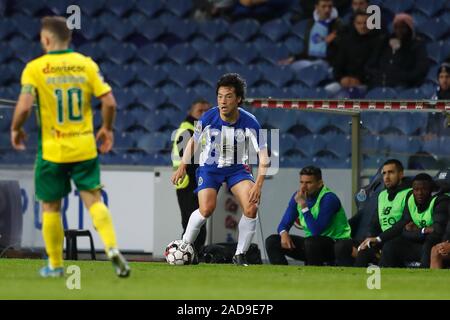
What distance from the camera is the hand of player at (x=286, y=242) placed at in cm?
1296

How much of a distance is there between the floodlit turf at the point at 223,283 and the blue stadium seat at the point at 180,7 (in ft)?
29.0

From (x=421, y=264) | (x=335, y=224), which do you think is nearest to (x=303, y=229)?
(x=335, y=224)

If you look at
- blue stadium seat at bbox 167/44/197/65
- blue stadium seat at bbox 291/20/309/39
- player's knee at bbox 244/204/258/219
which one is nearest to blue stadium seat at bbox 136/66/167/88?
blue stadium seat at bbox 167/44/197/65

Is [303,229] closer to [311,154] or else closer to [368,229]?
[368,229]

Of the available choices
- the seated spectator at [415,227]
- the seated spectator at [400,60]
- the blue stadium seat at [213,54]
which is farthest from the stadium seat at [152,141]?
the seated spectator at [415,227]

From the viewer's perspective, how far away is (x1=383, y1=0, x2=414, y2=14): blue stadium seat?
1784 cm

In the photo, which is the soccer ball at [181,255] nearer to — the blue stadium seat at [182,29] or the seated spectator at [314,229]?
the seated spectator at [314,229]

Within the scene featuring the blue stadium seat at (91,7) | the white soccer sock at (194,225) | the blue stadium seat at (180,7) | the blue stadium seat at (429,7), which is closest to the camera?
the white soccer sock at (194,225)

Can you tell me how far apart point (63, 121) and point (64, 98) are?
16 cm

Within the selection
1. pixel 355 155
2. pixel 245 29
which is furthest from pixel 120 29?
pixel 355 155

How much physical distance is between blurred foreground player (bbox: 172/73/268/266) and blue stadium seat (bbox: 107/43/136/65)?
823 centimetres

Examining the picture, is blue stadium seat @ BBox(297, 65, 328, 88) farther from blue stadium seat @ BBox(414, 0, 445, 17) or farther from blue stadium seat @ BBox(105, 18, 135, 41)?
blue stadium seat @ BBox(105, 18, 135, 41)

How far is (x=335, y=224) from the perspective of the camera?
1297 cm
